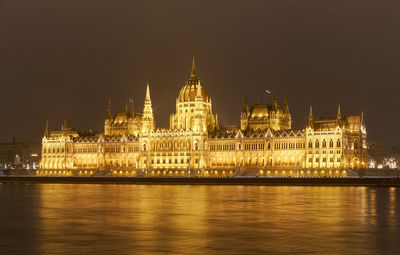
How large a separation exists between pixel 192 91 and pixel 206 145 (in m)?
15.8

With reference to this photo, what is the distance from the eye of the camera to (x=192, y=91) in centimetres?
14862

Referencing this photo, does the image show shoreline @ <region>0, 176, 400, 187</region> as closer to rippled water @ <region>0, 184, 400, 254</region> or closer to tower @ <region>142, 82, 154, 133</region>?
tower @ <region>142, 82, 154, 133</region>

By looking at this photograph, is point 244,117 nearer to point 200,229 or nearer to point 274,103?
point 274,103

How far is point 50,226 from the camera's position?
118ft

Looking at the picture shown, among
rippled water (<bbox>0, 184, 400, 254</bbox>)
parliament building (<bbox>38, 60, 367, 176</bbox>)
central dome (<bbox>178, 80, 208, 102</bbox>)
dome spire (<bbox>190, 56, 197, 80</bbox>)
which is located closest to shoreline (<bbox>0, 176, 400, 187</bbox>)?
parliament building (<bbox>38, 60, 367, 176</bbox>)

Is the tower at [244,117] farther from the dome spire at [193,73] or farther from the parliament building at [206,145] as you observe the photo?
the dome spire at [193,73]

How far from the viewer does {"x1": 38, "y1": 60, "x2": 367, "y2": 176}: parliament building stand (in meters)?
127

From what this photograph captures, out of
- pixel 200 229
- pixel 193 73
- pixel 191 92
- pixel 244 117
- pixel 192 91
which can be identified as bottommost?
pixel 200 229

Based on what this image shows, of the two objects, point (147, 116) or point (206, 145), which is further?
point (147, 116)

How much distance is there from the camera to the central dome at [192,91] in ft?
485

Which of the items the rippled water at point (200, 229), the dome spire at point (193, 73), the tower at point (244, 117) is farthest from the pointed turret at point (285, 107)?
the rippled water at point (200, 229)

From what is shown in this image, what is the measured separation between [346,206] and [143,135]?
98.4 meters

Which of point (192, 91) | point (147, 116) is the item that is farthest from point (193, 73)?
Answer: point (147, 116)

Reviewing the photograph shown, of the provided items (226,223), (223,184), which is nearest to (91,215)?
(226,223)
